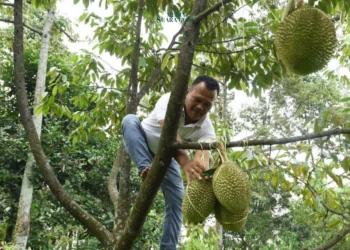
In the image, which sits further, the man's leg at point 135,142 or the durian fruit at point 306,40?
the man's leg at point 135,142

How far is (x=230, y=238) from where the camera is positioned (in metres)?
11.7

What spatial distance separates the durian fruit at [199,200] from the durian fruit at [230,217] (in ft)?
0.07

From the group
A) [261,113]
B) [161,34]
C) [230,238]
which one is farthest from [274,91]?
[161,34]

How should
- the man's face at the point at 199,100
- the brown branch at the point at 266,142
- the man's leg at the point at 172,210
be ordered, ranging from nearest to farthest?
1. the brown branch at the point at 266,142
2. the man's face at the point at 199,100
3. the man's leg at the point at 172,210

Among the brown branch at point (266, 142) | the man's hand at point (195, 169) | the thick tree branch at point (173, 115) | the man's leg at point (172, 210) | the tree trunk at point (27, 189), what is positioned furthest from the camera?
the tree trunk at point (27, 189)

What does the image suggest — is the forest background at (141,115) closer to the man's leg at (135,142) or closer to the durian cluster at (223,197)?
the durian cluster at (223,197)

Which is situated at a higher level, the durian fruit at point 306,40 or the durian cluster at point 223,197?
the durian fruit at point 306,40

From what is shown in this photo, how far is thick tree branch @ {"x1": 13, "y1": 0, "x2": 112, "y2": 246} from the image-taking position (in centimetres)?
153

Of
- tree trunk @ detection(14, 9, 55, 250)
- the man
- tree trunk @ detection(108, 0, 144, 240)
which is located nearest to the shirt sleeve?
the man

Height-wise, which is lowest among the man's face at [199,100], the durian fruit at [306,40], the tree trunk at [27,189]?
the tree trunk at [27,189]

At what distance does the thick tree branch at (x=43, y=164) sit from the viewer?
153cm

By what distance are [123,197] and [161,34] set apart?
50.6 inches

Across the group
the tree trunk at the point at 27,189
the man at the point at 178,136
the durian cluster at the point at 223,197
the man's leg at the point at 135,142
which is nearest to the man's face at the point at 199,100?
the man at the point at 178,136

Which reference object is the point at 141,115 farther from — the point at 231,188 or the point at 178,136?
the point at 231,188
